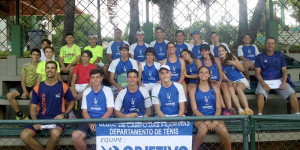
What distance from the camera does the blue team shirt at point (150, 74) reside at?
5.29 m

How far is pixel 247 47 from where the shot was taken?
6141 millimetres

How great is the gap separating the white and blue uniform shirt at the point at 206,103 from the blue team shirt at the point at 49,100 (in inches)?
79.2

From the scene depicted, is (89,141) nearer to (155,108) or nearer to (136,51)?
(155,108)

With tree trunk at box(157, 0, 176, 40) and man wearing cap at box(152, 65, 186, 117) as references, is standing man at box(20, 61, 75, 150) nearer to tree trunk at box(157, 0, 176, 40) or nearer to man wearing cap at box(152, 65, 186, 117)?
man wearing cap at box(152, 65, 186, 117)

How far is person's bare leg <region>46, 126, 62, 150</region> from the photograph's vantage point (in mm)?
3923

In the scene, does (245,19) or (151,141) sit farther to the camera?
(245,19)

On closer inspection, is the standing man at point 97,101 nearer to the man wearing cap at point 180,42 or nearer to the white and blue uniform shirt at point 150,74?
the white and blue uniform shirt at point 150,74

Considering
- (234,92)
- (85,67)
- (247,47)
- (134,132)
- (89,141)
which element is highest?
(247,47)

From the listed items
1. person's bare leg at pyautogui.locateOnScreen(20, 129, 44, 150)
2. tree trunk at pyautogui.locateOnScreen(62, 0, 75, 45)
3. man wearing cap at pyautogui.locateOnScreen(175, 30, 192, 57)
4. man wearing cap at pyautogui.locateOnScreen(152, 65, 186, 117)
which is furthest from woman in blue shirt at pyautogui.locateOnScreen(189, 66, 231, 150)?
tree trunk at pyautogui.locateOnScreen(62, 0, 75, 45)

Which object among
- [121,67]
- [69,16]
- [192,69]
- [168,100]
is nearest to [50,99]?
[121,67]

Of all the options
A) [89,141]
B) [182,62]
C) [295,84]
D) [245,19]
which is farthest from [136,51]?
[245,19]

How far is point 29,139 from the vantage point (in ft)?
12.9

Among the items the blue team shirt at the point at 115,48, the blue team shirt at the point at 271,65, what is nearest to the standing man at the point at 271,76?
the blue team shirt at the point at 271,65

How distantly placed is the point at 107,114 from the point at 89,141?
0.45 m
